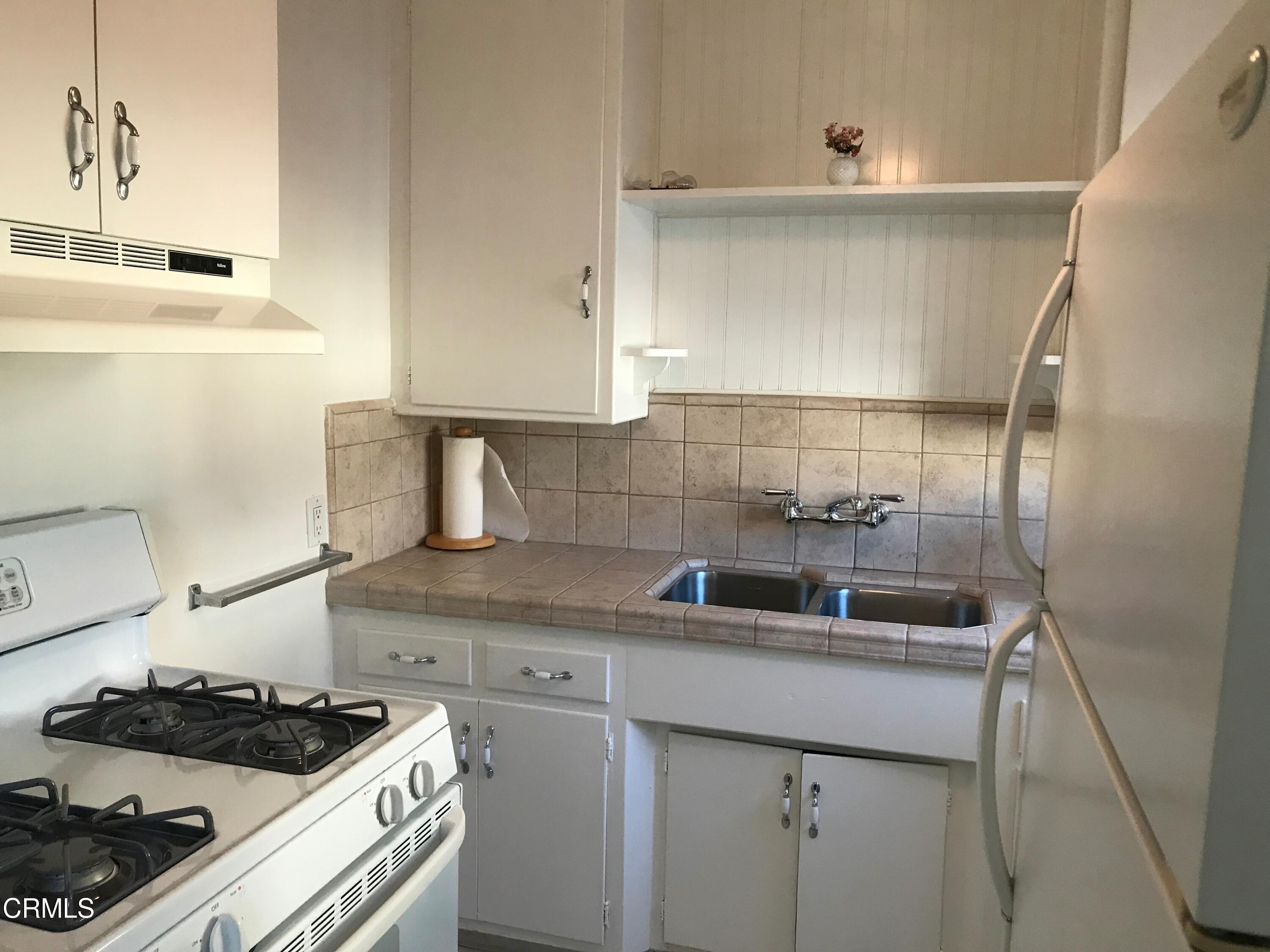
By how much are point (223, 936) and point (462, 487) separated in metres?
1.68

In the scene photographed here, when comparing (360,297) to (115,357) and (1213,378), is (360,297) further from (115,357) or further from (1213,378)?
(1213,378)

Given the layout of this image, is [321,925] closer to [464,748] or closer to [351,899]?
[351,899]

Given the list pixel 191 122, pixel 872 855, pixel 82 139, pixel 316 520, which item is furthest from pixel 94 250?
pixel 872 855

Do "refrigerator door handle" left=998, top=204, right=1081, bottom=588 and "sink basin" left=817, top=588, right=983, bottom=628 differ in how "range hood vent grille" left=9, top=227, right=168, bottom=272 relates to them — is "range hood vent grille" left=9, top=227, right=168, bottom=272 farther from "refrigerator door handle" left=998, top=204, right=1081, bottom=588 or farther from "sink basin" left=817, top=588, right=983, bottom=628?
"sink basin" left=817, top=588, right=983, bottom=628

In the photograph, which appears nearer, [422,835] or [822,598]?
[422,835]

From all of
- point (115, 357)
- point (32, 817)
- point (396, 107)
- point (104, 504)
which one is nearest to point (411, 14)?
point (396, 107)

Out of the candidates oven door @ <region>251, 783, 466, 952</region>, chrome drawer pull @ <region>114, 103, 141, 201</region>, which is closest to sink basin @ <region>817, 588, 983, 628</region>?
oven door @ <region>251, 783, 466, 952</region>

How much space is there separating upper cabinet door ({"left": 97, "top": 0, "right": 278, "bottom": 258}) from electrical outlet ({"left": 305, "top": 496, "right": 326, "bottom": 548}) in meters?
0.77

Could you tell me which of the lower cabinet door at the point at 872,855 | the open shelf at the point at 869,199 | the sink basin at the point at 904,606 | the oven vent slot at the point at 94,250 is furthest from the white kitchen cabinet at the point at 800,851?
the oven vent slot at the point at 94,250

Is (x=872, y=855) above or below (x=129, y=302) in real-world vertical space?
below

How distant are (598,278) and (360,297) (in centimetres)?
58

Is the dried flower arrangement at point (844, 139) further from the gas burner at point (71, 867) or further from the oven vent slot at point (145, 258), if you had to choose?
the gas burner at point (71, 867)

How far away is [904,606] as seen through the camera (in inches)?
98.4

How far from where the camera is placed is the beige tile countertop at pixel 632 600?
2.06m
